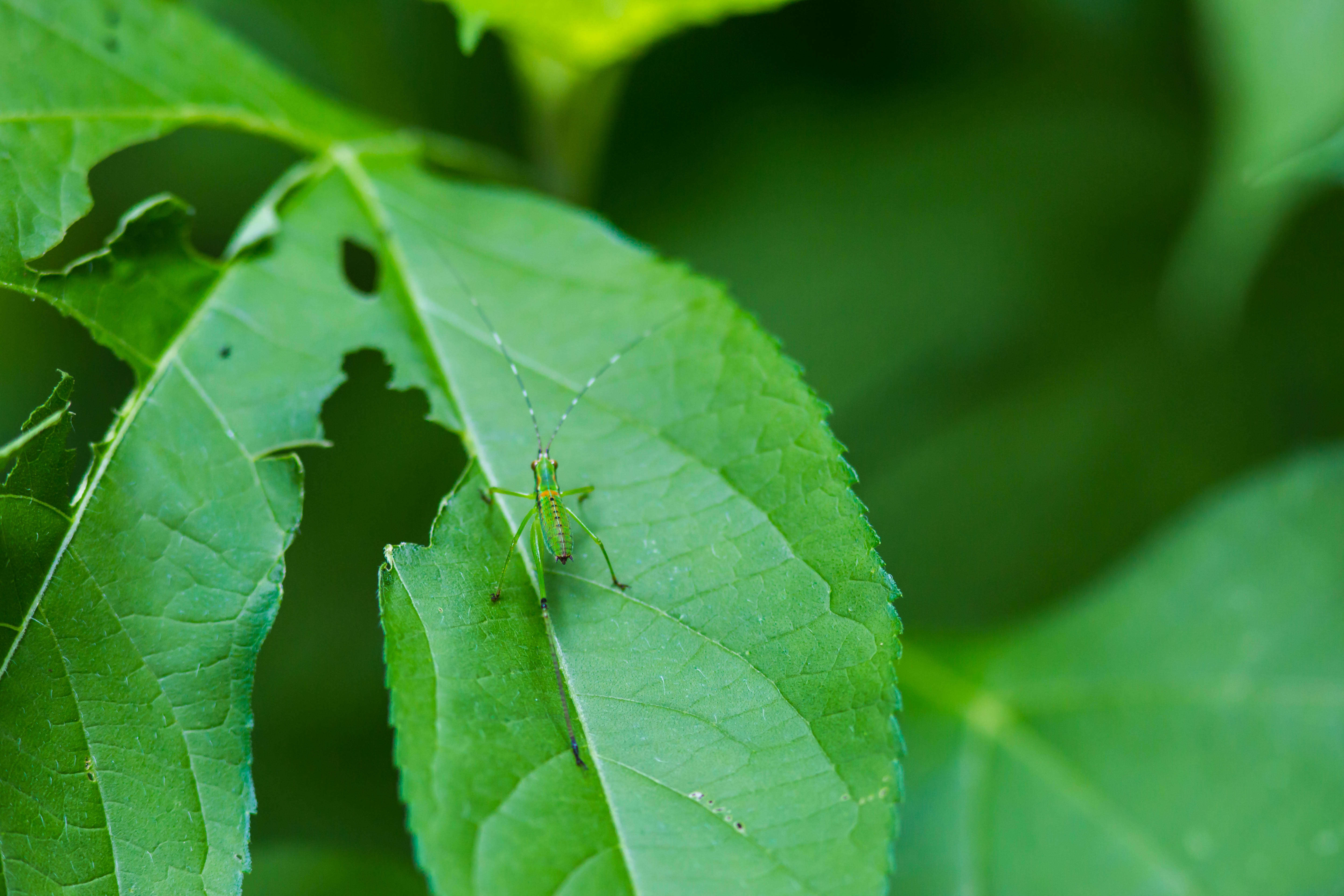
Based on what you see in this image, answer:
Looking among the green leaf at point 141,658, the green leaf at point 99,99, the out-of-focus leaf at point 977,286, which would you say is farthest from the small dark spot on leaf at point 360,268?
the green leaf at point 141,658

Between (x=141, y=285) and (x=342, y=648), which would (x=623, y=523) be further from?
(x=342, y=648)

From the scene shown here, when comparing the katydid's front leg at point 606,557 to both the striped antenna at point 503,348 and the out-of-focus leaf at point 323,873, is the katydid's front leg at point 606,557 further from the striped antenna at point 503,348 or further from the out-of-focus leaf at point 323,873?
the out-of-focus leaf at point 323,873

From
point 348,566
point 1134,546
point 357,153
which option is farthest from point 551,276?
point 1134,546

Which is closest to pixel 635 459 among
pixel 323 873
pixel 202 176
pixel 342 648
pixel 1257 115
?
pixel 323 873

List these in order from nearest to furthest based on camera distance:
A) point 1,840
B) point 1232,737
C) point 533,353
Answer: point 1,840 → point 533,353 → point 1232,737

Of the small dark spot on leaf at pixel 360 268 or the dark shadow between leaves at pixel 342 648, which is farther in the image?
the small dark spot on leaf at pixel 360 268

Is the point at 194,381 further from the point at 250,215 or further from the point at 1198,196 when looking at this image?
Answer: the point at 1198,196

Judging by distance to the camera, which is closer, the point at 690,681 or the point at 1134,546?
the point at 690,681
